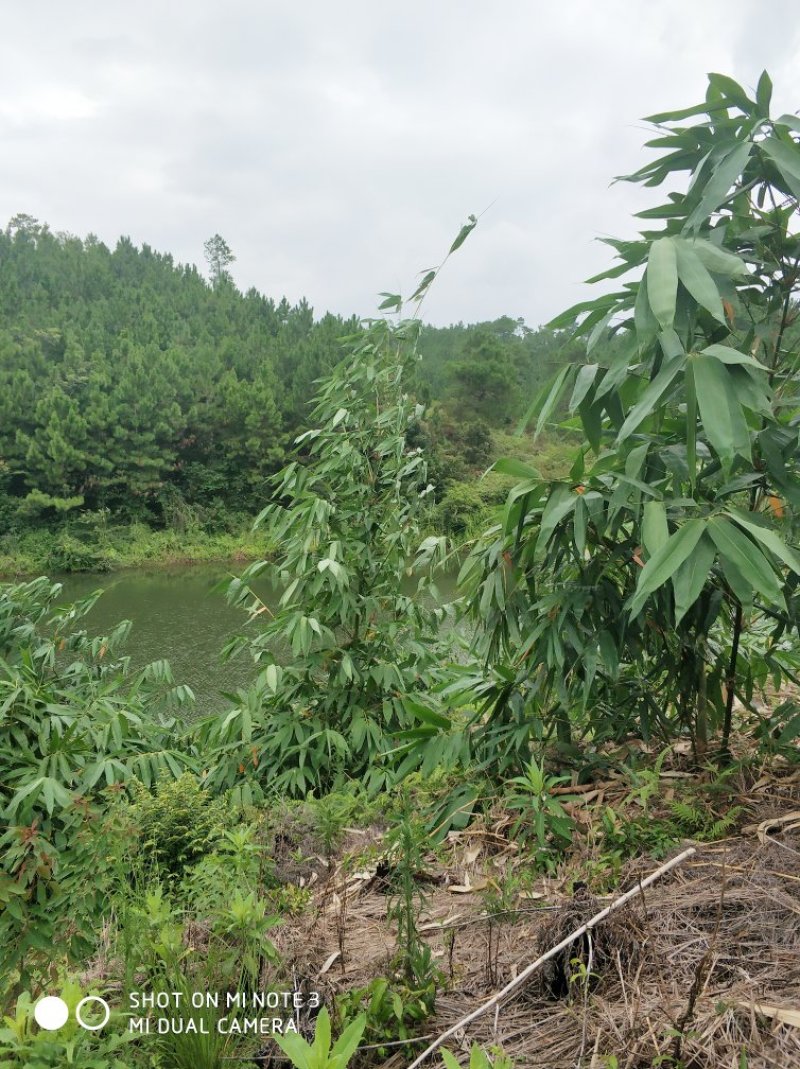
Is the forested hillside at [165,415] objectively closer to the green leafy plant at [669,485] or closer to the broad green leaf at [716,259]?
the green leafy plant at [669,485]

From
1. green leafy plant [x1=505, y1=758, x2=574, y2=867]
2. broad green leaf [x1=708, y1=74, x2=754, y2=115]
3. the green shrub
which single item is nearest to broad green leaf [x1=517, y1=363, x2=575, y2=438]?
broad green leaf [x1=708, y1=74, x2=754, y2=115]

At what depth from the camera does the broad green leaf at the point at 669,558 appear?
1034mm

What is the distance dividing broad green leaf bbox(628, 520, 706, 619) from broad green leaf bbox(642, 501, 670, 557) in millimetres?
62

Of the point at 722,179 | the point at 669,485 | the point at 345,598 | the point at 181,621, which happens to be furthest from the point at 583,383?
the point at 181,621

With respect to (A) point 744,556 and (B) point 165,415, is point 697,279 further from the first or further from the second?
(B) point 165,415

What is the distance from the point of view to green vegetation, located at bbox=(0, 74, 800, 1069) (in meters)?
1.05

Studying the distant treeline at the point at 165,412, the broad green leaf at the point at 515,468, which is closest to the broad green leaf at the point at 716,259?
the broad green leaf at the point at 515,468

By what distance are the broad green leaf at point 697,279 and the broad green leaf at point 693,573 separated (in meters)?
0.31

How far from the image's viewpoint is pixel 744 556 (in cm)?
104

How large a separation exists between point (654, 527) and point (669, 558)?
0.41 feet

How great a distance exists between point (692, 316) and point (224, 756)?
2143 millimetres


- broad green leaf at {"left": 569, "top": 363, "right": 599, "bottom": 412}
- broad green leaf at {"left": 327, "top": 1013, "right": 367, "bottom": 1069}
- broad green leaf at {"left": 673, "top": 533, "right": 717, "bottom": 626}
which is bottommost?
broad green leaf at {"left": 327, "top": 1013, "right": 367, "bottom": 1069}

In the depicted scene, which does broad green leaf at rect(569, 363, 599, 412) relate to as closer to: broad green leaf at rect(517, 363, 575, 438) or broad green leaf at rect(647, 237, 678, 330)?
broad green leaf at rect(517, 363, 575, 438)

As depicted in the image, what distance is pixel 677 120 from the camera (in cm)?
138
